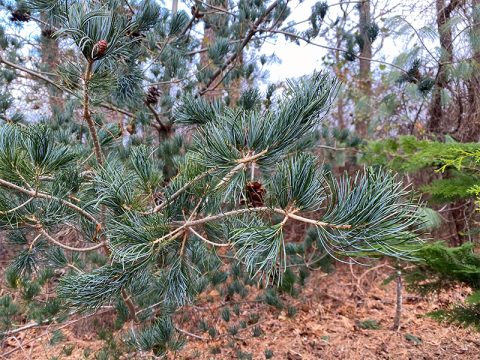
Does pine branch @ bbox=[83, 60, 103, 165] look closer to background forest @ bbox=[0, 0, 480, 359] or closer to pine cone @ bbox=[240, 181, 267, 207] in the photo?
background forest @ bbox=[0, 0, 480, 359]

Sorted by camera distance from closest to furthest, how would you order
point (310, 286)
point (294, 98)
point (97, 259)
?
point (294, 98) < point (97, 259) < point (310, 286)

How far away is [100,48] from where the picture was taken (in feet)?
2.63

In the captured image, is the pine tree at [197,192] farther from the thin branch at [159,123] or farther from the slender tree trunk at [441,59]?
the slender tree trunk at [441,59]

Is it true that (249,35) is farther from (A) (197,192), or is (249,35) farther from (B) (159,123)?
(A) (197,192)

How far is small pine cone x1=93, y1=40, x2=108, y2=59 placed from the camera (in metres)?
0.80

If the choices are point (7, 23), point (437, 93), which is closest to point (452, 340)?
point (437, 93)

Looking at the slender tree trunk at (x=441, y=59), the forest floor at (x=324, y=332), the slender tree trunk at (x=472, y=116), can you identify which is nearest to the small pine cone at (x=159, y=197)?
the forest floor at (x=324, y=332)

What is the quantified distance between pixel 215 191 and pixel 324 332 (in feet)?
9.56

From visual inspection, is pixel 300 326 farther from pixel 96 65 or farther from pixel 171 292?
pixel 96 65

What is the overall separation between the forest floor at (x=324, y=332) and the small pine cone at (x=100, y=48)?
6.40 ft

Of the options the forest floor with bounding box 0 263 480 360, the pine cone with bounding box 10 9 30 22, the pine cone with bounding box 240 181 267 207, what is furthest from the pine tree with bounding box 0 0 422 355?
the forest floor with bounding box 0 263 480 360

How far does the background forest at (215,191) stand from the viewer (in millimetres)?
726

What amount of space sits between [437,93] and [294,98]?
359cm

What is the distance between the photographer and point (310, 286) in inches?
160
